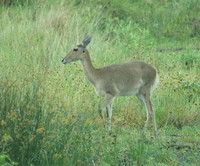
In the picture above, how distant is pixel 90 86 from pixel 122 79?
5.52 ft

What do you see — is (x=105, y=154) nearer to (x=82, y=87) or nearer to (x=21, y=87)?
(x=21, y=87)

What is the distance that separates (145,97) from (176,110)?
700mm

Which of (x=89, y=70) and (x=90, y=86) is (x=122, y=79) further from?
(x=90, y=86)

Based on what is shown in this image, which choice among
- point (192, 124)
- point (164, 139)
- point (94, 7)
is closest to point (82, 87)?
point (192, 124)

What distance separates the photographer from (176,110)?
12.3 metres

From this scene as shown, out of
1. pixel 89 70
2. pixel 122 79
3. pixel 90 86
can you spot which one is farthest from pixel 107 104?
pixel 90 86

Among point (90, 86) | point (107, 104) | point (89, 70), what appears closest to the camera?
point (107, 104)

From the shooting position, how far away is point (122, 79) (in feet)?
38.5

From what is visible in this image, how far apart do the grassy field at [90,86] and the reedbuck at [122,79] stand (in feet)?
1.02

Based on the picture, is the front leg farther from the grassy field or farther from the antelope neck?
the antelope neck

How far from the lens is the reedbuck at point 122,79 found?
11664 millimetres

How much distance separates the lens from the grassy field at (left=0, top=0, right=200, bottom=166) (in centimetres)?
841

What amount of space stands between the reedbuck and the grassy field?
31 centimetres

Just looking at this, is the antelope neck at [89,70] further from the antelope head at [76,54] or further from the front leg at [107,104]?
the front leg at [107,104]
